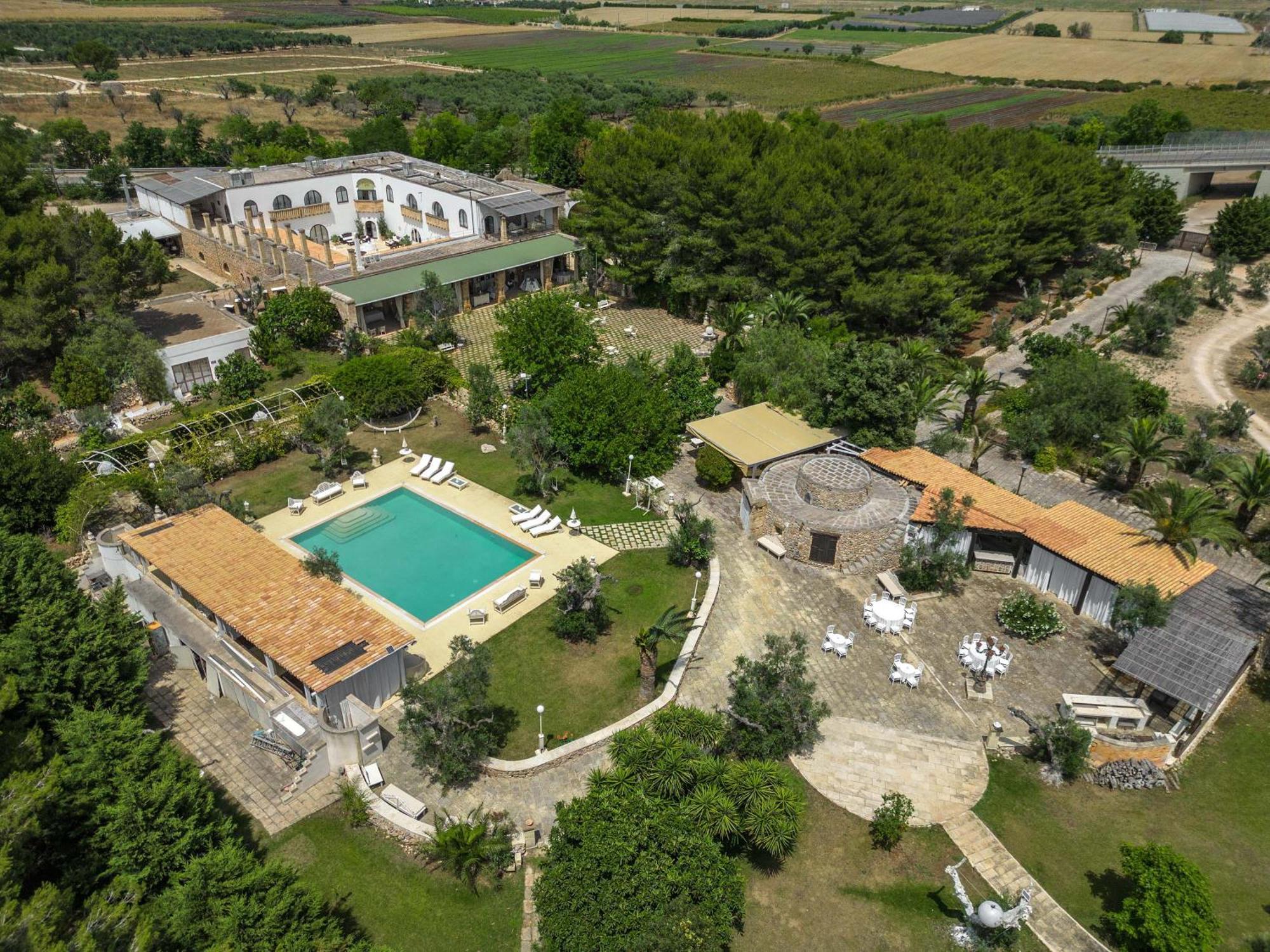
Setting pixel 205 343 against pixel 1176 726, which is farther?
pixel 205 343

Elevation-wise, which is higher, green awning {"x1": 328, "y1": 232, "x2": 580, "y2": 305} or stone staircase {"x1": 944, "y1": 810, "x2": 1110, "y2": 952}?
green awning {"x1": 328, "y1": 232, "x2": 580, "y2": 305}

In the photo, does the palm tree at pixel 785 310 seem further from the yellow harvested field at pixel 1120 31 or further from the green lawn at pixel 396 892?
the yellow harvested field at pixel 1120 31

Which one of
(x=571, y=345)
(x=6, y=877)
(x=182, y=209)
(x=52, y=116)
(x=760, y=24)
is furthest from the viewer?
(x=760, y=24)

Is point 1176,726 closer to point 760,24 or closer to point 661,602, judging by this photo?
point 661,602

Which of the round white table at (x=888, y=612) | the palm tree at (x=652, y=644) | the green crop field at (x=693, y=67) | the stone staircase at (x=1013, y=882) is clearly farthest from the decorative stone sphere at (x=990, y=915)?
the green crop field at (x=693, y=67)

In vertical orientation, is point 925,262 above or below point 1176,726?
above

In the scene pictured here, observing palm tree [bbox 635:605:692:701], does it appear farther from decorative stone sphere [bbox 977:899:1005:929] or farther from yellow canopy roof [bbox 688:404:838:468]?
yellow canopy roof [bbox 688:404:838:468]

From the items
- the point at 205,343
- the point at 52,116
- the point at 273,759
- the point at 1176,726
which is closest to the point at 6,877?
the point at 273,759

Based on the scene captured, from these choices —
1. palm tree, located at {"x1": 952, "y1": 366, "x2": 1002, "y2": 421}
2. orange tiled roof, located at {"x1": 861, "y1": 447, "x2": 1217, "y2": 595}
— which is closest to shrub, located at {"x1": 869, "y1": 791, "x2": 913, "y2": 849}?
orange tiled roof, located at {"x1": 861, "y1": 447, "x2": 1217, "y2": 595}

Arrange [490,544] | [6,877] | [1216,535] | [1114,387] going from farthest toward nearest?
[1114,387] → [490,544] → [1216,535] → [6,877]
